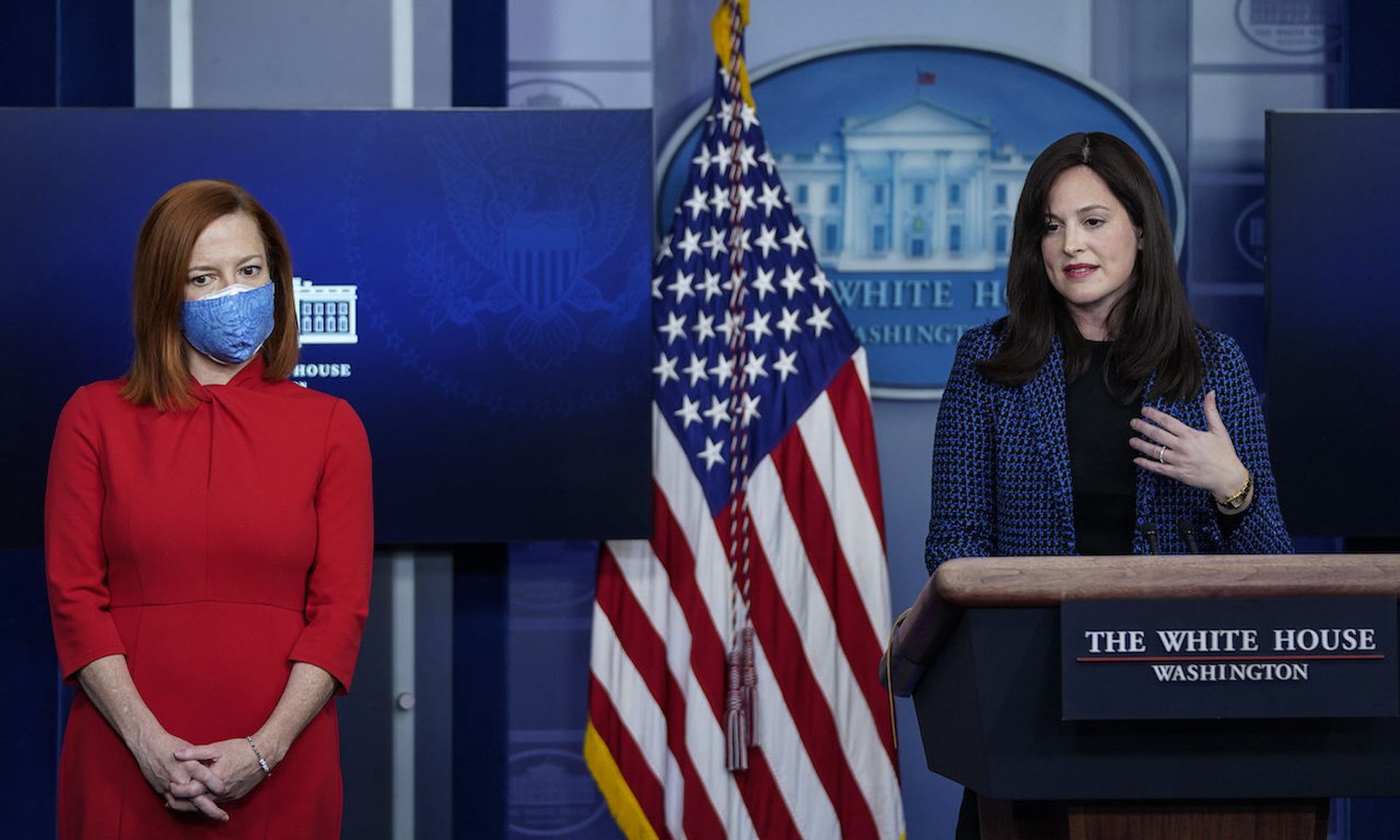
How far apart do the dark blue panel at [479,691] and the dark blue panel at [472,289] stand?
36cm

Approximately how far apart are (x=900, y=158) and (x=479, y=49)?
107 cm

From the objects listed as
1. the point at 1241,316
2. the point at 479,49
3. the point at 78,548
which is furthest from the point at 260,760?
the point at 1241,316

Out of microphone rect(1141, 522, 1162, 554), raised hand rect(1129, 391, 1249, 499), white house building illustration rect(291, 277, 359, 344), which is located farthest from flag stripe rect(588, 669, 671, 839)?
raised hand rect(1129, 391, 1249, 499)

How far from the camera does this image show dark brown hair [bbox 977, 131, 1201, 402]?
179cm

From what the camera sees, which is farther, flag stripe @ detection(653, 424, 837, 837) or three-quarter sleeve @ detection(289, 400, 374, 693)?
flag stripe @ detection(653, 424, 837, 837)

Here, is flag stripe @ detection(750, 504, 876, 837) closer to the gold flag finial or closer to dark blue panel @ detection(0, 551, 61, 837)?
the gold flag finial

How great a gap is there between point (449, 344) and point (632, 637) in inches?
30.8

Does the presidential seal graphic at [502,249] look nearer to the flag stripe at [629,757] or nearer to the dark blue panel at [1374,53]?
the flag stripe at [629,757]

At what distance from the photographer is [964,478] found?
1.80 m

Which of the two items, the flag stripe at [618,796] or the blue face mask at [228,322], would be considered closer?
the blue face mask at [228,322]

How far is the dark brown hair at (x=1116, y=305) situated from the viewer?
70.6 inches

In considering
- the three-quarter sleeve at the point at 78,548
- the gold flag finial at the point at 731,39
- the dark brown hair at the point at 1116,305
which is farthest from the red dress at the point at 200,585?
the gold flag finial at the point at 731,39

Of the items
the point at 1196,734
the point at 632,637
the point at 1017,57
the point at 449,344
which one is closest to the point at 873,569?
the point at 632,637

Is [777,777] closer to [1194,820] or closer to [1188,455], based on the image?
[1188,455]
